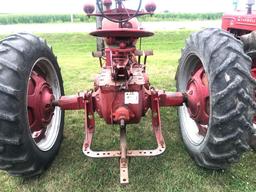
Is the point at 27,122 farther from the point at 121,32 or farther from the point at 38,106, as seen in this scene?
the point at 121,32

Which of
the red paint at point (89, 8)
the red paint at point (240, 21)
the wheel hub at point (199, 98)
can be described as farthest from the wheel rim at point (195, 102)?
the red paint at point (240, 21)

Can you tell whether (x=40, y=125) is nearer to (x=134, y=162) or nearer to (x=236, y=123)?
(x=134, y=162)

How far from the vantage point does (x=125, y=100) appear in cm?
312

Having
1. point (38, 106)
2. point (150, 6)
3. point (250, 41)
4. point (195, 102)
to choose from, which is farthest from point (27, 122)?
point (250, 41)

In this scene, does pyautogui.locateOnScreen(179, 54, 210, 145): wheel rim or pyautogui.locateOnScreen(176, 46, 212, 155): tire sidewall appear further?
pyautogui.locateOnScreen(179, 54, 210, 145): wheel rim

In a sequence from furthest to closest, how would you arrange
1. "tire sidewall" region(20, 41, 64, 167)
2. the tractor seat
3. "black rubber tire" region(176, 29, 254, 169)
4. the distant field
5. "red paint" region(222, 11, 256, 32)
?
the distant field < "red paint" region(222, 11, 256, 32) < the tractor seat < "tire sidewall" region(20, 41, 64, 167) < "black rubber tire" region(176, 29, 254, 169)

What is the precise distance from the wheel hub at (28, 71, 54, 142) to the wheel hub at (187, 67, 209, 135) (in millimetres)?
1472

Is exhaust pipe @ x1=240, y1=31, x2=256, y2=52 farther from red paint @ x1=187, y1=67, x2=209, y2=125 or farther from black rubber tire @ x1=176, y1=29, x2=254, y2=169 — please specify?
black rubber tire @ x1=176, y1=29, x2=254, y2=169

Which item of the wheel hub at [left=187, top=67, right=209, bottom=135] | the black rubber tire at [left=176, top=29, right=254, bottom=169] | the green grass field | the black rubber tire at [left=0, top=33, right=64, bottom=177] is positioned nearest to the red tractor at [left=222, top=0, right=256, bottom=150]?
the wheel hub at [left=187, top=67, right=209, bottom=135]

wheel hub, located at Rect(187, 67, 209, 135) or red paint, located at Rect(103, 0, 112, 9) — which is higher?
red paint, located at Rect(103, 0, 112, 9)

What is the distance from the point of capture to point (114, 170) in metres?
3.43

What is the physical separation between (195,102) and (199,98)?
0.06m

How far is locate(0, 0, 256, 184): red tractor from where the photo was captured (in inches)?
110

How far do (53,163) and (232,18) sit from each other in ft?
12.9
